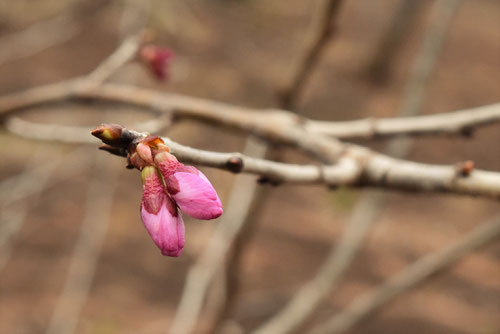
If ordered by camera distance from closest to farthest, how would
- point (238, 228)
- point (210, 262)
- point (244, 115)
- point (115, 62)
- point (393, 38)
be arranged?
1. point (244, 115)
2. point (115, 62)
3. point (238, 228)
4. point (210, 262)
5. point (393, 38)

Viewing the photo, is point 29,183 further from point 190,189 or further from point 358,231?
point 190,189

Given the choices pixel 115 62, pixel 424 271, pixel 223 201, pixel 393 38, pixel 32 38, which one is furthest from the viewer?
pixel 393 38

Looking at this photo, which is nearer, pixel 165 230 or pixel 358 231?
pixel 165 230

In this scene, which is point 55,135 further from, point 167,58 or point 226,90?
point 226,90

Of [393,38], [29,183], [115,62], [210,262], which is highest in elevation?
[393,38]

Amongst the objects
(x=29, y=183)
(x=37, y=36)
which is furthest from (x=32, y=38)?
(x=29, y=183)

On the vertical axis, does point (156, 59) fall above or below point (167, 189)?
above

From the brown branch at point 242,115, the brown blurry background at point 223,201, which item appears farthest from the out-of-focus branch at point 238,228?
the brown blurry background at point 223,201
